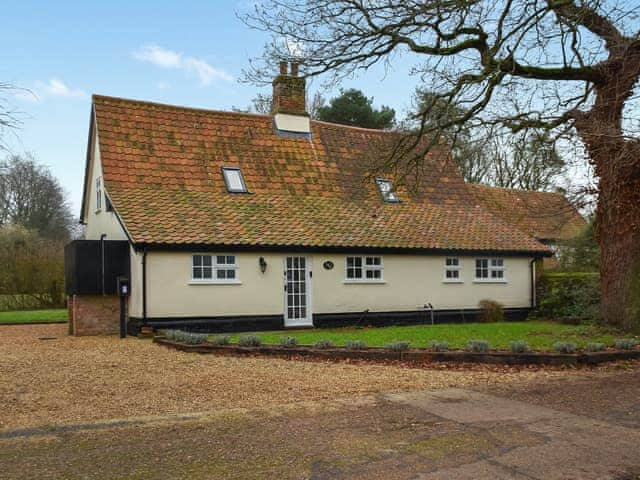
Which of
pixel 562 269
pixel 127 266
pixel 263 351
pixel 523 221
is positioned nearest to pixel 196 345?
pixel 263 351

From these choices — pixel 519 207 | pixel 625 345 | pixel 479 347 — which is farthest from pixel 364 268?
pixel 519 207

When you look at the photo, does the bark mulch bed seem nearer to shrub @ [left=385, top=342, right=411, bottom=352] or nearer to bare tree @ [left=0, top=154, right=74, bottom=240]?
shrub @ [left=385, top=342, right=411, bottom=352]

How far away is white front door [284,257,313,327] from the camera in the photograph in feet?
61.5

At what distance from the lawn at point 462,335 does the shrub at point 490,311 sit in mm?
2481

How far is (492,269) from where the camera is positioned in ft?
71.8

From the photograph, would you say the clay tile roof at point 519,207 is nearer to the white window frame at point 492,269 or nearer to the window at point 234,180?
the white window frame at point 492,269

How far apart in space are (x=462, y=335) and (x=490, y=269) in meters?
6.54

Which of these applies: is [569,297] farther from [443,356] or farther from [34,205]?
[34,205]

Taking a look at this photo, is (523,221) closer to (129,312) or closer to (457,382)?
(129,312)

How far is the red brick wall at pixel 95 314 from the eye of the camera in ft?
57.3

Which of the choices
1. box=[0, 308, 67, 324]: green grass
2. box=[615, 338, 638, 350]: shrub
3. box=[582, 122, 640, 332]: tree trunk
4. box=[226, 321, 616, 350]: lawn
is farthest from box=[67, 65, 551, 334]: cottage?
box=[615, 338, 638, 350]: shrub

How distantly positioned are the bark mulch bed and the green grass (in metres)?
13.8

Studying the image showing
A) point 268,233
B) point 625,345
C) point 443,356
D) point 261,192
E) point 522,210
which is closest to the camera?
point 443,356

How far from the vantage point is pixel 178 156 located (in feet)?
67.0
